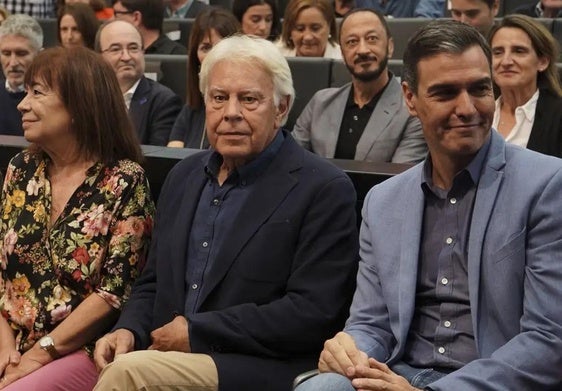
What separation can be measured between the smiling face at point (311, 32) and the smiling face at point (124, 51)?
2.93 feet

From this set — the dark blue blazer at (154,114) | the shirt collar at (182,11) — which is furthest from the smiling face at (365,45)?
the shirt collar at (182,11)

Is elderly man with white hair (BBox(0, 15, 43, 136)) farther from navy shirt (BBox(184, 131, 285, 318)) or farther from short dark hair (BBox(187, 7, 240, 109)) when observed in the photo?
navy shirt (BBox(184, 131, 285, 318))

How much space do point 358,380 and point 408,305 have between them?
0.21 m

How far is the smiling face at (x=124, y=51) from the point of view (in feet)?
14.9

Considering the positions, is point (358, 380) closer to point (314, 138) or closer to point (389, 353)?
point (389, 353)

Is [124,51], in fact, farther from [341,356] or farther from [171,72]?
[341,356]

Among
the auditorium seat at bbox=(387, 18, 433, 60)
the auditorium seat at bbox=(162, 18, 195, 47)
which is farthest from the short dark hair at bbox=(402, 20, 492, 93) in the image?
the auditorium seat at bbox=(162, 18, 195, 47)

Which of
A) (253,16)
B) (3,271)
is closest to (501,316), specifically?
(3,271)

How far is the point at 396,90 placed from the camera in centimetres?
393

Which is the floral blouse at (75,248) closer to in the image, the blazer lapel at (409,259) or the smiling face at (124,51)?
the blazer lapel at (409,259)

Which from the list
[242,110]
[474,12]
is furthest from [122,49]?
[242,110]

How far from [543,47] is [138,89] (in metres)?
1.67

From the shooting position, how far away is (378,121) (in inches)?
150

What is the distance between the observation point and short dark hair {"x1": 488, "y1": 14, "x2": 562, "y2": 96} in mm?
3699
